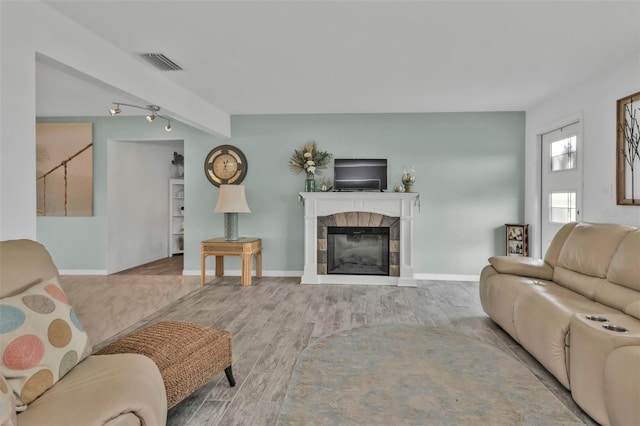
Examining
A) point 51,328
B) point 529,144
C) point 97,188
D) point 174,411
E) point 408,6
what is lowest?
point 174,411

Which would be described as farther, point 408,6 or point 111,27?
point 111,27

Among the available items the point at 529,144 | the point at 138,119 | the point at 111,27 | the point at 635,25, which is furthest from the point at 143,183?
the point at 635,25

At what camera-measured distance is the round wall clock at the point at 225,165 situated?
18.6 ft

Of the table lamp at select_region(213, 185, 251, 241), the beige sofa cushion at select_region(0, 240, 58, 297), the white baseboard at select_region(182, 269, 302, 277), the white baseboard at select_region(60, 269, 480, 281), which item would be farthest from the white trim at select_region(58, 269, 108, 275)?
the beige sofa cushion at select_region(0, 240, 58, 297)

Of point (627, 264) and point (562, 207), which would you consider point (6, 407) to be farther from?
point (562, 207)

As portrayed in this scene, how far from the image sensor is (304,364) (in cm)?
262

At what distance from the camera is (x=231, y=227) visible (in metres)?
5.28

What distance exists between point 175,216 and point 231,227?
3.18 metres

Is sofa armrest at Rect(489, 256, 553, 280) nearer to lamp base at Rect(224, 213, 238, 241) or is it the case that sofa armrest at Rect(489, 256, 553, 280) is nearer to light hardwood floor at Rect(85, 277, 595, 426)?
light hardwood floor at Rect(85, 277, 595, 426)

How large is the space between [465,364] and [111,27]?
3678 mm

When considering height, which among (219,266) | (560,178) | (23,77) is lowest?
(219,266)

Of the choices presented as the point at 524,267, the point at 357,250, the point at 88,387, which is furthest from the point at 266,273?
the point at 88,387

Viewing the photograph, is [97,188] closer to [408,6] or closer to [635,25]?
[408,6]

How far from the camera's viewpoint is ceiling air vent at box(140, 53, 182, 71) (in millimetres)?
3208
